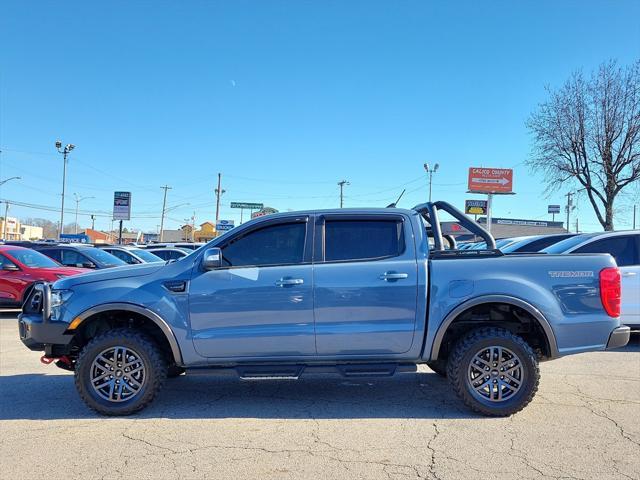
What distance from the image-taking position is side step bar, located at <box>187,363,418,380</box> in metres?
4.76

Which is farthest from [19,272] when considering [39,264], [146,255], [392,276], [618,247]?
[618,247]

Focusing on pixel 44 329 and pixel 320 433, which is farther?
pixel 44 329

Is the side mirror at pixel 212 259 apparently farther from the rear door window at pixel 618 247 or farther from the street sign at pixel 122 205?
the street sign at pixel 122 205

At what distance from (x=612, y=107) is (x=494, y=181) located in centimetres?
2120

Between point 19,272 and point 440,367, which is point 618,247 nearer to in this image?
point 440,367

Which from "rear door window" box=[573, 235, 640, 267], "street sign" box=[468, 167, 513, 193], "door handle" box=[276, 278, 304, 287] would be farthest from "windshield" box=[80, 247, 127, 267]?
A: "street sign" box=[468, 167, 513, 193]

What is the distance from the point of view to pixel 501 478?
354 centimetres

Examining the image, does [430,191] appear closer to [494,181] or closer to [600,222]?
[494,181]

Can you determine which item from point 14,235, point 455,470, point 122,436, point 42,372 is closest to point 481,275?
point 455,470

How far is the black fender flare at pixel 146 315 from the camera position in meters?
4.78

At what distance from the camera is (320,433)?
4.39m

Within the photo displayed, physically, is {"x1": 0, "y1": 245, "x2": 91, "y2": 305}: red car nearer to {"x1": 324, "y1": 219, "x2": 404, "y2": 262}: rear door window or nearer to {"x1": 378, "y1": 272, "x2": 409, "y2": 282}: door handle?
{"x1": 324, "y1": 219, "x2": 404, "y2": 262}: rear door window

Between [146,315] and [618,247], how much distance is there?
7368 mm

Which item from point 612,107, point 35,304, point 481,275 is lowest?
point 35,304
